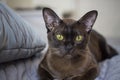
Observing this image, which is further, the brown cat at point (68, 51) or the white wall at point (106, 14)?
the white wall at point (106, 14)

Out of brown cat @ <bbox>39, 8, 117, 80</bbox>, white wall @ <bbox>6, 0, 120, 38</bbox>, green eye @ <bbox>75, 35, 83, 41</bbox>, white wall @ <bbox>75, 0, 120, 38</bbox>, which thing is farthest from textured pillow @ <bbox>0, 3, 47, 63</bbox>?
white wall @ <bbox>75, 0, 120, 38</bbox>

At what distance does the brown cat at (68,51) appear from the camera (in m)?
1.17

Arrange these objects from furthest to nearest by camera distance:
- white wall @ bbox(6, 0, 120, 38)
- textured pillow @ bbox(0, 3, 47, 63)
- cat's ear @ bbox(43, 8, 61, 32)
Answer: white wall @ bbox(6, 0, 120, 38) < cat's ear @ bbox(43, 8, 61, 32) < textured pillow @ bbox(0, 3, 47, 63)

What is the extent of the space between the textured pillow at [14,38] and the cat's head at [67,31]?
0.35 ft

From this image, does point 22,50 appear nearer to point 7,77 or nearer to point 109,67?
point 7,77

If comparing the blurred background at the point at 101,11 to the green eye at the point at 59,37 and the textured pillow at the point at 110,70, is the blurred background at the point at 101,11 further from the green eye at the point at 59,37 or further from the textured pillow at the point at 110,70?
the green eye at the point at 59,37

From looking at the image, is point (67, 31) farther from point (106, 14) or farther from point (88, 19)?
point (106, 14)

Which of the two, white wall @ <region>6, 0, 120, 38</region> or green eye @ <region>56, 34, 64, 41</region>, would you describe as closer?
green eye @ <region>56, 34, 64, 41</region>

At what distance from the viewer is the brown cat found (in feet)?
3.84

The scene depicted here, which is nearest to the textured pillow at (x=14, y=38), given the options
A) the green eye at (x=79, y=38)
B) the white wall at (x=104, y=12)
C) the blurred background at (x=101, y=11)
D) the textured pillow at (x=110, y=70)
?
the green eye at (x=79, y=38)

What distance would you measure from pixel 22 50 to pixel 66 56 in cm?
19

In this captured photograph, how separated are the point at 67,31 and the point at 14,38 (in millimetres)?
214

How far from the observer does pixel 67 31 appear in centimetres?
118

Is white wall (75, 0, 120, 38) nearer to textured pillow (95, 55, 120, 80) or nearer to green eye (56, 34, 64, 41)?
textured pillow (95, 55, 120, 80)
